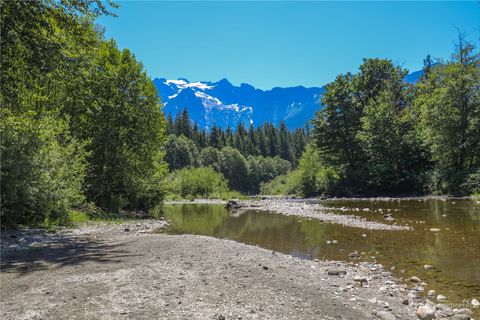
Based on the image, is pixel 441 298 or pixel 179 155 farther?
pixel 179 155

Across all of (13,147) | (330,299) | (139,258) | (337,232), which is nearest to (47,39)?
(13,147)

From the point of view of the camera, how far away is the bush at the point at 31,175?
1373 centimetres

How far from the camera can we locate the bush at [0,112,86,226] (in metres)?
13.7

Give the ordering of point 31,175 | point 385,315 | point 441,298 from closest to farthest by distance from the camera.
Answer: point 385,315 < point 441,298 < point 31,175

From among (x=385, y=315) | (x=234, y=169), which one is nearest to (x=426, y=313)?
(x=385, y=315)

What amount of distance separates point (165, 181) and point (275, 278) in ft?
74.7

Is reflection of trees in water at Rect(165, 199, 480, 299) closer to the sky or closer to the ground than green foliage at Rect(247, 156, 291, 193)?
closer to the ground

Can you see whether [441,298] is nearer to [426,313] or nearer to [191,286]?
[426,313]

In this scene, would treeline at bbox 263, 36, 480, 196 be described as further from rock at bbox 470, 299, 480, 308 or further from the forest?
rock at bbox 470, 299, 480, 308

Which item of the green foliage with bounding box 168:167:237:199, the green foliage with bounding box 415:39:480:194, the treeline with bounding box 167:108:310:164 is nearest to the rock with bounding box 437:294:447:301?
the green foliage with bounding box 415:39:480:194

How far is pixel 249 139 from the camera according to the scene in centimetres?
16125

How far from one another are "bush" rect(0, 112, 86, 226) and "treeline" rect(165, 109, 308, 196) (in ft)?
262

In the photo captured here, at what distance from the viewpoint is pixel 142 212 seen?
29.6m

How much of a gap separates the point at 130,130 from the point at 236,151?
102 m
